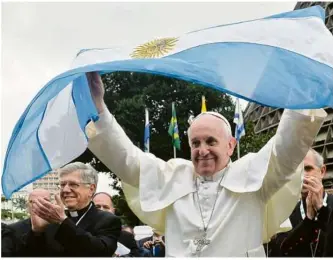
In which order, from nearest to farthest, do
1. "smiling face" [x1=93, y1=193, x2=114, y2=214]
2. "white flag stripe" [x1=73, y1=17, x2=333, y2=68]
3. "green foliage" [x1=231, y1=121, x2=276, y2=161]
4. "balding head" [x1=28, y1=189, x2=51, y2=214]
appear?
"white flag stripe" [x1=73, y1=17, x2=333, y2=68], "balding head" [x1=28, y1=189, x2=51, y2=214], "smiling face" [x1=93, y1=193, x2=114, y2=214], "green foliage" [x1=231, y1=121, x2=276, y2=161]

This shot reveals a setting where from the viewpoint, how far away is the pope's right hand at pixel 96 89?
405 cm

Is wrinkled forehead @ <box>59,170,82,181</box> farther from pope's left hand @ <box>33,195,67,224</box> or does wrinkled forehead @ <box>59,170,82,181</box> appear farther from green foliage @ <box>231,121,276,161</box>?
green foliage @ <box>231,121,276,161</box>

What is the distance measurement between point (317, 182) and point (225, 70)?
98 centimetres

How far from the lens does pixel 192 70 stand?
3.88 m

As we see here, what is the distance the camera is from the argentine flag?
149 inches

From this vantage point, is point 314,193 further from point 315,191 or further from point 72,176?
point 72,176

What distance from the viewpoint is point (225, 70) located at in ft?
12.7

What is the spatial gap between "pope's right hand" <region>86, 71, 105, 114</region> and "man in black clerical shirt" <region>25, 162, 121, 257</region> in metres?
0.69

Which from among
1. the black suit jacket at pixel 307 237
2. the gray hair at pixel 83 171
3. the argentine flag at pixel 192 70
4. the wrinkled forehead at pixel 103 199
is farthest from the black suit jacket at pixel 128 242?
the argentine flag at pixel 192 70

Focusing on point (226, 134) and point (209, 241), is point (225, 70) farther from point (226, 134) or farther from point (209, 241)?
point (209, 241)

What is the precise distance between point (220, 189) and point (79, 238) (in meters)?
0.98

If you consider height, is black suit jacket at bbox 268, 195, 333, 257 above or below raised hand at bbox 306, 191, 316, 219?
below

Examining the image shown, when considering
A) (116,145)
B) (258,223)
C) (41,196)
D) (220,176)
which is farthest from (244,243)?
(41,196)

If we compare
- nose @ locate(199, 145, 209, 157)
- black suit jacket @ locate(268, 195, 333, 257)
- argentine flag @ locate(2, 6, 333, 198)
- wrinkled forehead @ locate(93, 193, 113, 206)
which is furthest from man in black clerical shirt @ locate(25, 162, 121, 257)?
wrinkled forehead @ locate(93, 193, 113, 206)
